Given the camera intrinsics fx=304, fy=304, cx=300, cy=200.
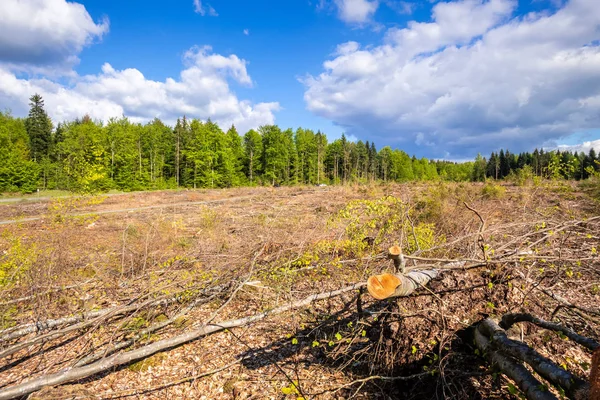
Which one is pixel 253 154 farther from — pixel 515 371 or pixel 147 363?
pixel 515 371

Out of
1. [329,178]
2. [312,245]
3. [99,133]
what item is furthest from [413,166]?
[312,245]

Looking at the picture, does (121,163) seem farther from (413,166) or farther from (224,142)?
(413,166)

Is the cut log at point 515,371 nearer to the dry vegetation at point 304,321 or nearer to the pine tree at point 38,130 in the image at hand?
the dry vegetation at point 304,321

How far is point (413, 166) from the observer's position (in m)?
72.4

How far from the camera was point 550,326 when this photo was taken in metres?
2.39

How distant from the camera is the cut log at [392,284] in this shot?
257 centimetres

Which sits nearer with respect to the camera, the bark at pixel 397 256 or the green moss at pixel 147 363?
the bark at pixel 397 256

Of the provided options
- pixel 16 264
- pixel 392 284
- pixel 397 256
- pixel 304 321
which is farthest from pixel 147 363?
pixel 16 264

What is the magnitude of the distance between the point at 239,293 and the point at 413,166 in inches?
2886

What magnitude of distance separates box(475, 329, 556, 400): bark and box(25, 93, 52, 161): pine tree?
4444 centimetres

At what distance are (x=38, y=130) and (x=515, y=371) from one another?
46.2 m

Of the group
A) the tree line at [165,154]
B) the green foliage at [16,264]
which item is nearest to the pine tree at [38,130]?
the tree line at [165,154]

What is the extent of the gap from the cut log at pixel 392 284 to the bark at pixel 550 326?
0.75m

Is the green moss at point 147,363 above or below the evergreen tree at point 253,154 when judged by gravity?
below
